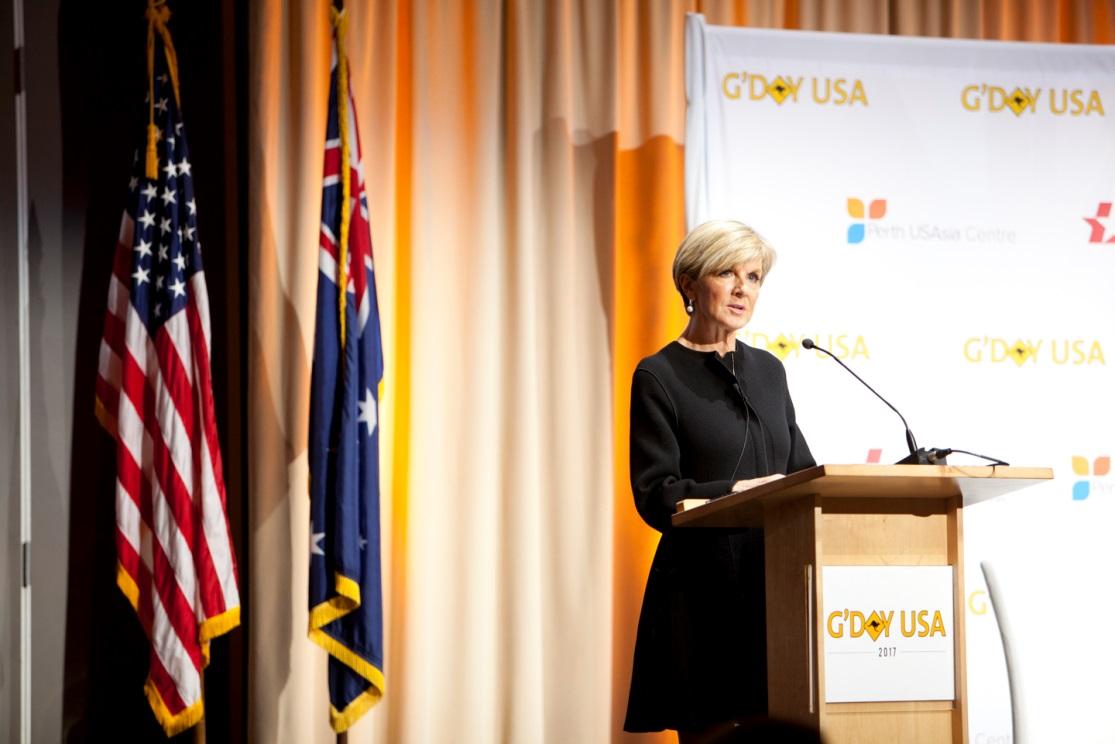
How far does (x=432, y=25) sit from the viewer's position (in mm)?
4758

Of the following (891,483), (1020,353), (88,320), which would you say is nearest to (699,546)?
(891,483)

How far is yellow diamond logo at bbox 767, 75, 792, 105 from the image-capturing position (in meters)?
4.55

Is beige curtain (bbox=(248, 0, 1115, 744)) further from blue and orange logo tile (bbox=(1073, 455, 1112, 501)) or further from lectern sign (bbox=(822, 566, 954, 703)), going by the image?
lectern sign (bbox=(822, 566, 954, 703))

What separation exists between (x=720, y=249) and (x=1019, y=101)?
81.8 inches

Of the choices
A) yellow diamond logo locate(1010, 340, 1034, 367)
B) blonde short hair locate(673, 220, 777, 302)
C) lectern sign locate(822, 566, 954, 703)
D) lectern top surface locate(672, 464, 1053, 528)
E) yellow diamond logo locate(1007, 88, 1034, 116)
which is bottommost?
lectern sign locate(822, 566, 954, 703)

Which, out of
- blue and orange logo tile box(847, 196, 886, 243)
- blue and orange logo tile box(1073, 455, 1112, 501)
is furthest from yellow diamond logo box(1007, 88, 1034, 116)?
blue and orange logo tile box(1073, 455, 1112, 501)

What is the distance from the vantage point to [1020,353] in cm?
456

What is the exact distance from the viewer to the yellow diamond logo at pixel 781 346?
4.41 meters

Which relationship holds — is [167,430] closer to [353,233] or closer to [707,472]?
[353,233]

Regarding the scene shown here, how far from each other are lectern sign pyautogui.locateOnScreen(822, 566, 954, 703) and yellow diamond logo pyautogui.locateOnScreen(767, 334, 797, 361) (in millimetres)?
2132

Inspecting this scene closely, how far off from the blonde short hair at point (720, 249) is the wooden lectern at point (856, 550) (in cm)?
92

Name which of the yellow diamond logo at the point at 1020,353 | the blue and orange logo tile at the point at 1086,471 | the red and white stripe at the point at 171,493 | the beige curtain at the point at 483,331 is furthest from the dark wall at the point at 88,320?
the blue and orange logo tile at the point at 1086,471

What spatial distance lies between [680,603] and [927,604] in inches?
32.6

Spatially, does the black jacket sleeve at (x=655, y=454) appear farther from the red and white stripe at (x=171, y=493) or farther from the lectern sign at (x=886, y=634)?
the red and white stripe at (x=171, y=493)
